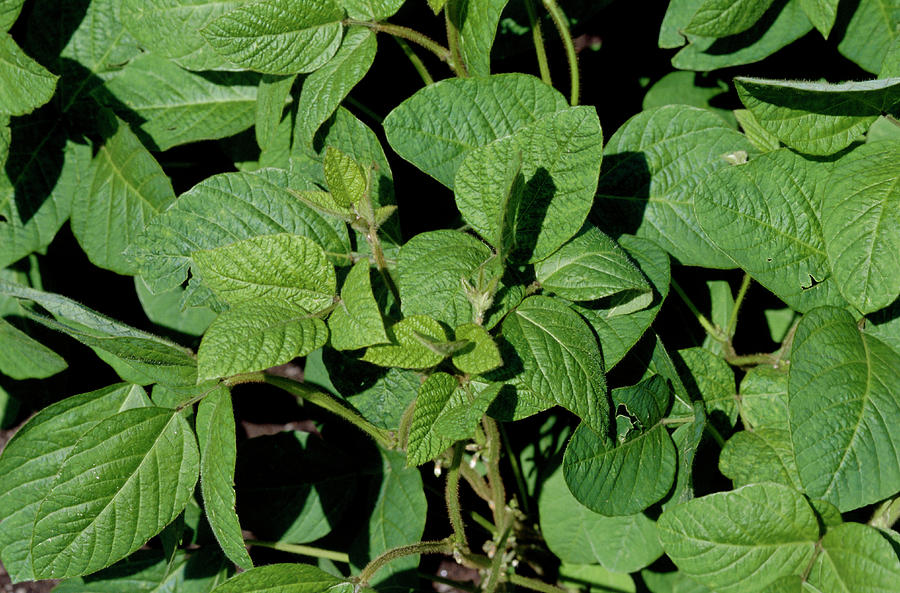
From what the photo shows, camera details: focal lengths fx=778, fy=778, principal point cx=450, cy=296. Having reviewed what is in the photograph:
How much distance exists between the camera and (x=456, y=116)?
119 cm

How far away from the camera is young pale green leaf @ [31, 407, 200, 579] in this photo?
111 cm

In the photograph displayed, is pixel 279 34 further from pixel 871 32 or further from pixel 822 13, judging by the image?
pixel 871 32

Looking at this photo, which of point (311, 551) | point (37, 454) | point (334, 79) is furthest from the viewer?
point (311, 551)

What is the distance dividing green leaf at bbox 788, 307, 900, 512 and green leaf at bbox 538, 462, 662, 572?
1.33 feet

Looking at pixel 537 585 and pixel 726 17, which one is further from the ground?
pixel 726 17

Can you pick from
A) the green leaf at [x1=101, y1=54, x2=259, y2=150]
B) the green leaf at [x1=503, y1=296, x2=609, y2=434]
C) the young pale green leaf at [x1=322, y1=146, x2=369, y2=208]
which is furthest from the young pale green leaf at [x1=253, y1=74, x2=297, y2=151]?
the green leaf at [x1=503, y1=296, x2=609, y2=434]

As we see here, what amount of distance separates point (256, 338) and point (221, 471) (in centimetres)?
25

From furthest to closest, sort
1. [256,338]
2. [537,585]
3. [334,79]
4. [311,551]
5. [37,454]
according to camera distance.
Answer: [311,551], [537,585], [37,454], [334,79], [256,338]

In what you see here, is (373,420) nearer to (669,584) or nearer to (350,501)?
(350,501)

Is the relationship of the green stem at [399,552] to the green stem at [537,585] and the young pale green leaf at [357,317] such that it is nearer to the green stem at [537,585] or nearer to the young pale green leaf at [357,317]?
the green stem at [537,585]

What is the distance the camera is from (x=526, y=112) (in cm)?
120

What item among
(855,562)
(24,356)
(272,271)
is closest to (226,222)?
(272,271)

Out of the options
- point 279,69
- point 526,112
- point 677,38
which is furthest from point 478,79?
point 677,38

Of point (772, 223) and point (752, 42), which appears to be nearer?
point (772, 223)
